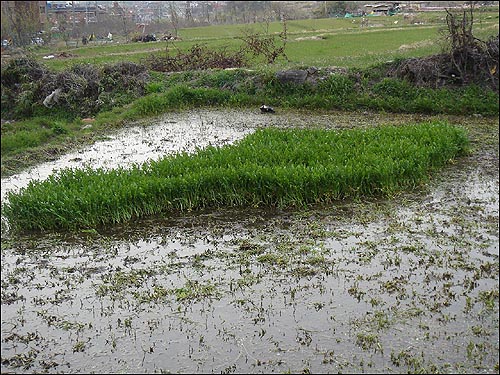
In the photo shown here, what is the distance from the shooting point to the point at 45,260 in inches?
220

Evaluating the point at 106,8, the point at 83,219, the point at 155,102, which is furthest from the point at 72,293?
the point at 106,8

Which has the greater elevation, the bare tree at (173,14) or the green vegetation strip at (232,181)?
the bare tree at (173,14)

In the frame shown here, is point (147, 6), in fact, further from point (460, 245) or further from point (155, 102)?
point (460, 245)

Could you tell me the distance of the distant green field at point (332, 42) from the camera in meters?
15.7

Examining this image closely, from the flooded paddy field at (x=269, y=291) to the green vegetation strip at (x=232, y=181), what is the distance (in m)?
0.22

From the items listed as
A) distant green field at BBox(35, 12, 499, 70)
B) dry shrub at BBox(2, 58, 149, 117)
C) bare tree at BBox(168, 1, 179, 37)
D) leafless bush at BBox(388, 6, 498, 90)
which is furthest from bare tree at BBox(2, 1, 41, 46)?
bare tree at BBox(168, 1, 179, 37)

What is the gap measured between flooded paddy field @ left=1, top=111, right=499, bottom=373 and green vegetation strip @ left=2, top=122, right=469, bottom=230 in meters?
0.22

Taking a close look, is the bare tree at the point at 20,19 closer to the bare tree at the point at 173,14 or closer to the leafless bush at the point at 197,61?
the leafless bush at the point at 197,61

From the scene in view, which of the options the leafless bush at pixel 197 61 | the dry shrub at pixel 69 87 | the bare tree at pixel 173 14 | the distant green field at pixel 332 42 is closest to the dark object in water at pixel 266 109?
the distant green field at pixel 332 42

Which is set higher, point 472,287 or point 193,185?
point 193,185

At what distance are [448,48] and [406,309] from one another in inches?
403

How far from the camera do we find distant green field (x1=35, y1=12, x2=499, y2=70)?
1571 centimetres

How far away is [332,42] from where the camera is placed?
20734 millimetres

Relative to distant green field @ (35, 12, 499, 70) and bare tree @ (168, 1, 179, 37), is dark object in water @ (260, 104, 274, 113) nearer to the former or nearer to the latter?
distant green field @ (35, 12, 499, 70)
